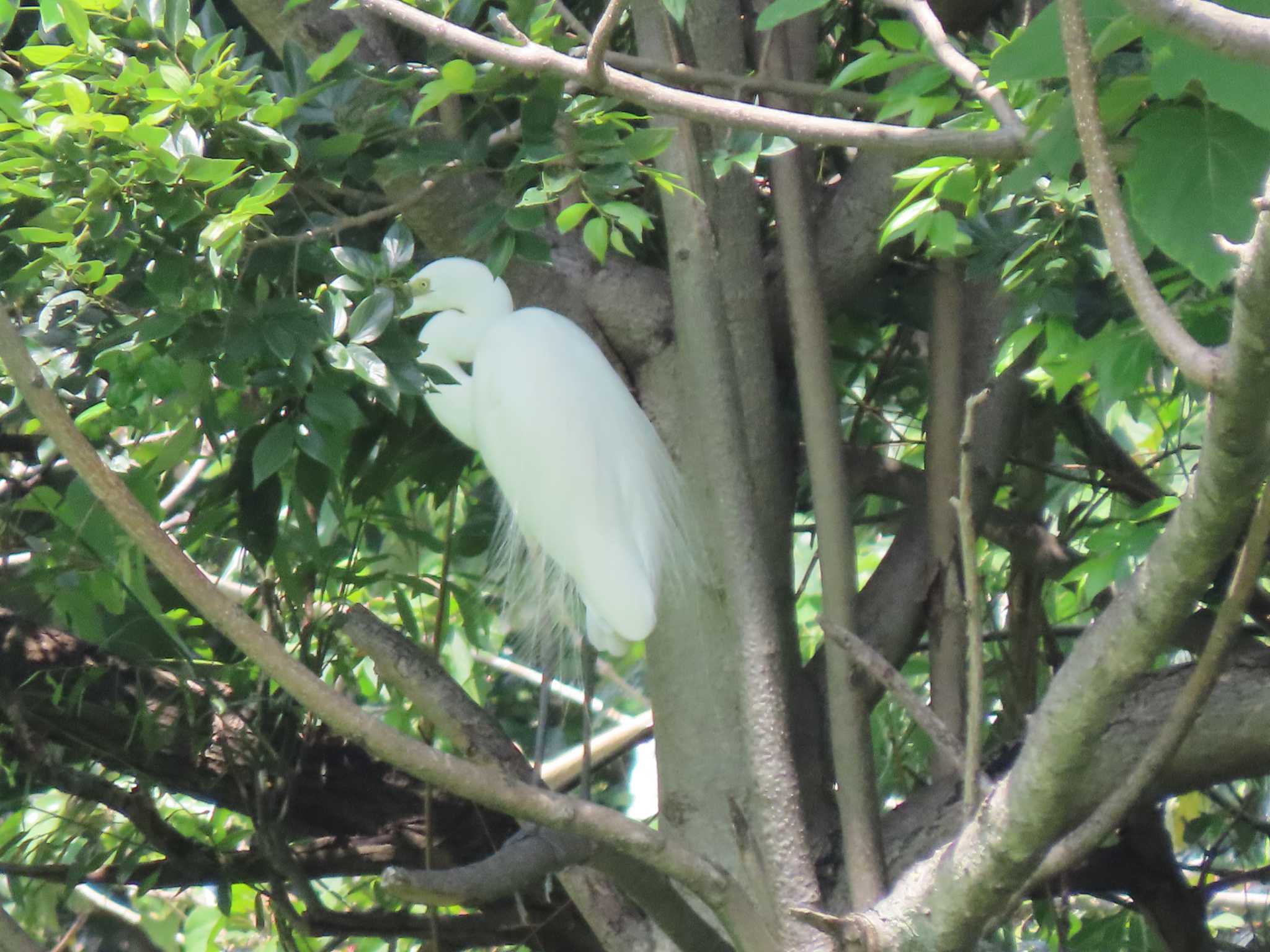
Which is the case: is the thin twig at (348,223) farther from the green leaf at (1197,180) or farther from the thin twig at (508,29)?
the green leaf at (1197,180)

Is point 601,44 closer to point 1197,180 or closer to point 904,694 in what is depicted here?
point 1197,180

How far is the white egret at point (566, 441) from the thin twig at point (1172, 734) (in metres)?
0.46

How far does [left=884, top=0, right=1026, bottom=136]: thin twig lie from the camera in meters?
0.88

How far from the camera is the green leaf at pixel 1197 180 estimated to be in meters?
0.76

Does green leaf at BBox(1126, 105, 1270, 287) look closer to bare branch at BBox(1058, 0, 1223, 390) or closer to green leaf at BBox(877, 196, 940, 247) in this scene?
bare branch at BBox(1058, 0, 1223, 390)

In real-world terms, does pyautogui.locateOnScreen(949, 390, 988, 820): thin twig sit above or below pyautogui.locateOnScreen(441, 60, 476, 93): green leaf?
below

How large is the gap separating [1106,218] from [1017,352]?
615 millimetres

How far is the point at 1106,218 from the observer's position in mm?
655

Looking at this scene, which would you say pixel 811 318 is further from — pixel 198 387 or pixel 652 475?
pixel 198 387

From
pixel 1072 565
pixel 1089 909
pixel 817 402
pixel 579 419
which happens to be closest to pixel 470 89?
pixel 579 419

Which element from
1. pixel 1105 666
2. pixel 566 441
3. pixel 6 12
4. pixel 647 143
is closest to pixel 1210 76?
pixel 1105 666

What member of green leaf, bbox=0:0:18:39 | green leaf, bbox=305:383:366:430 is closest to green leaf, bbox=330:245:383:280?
green leaf, bbox=305:383:366:430

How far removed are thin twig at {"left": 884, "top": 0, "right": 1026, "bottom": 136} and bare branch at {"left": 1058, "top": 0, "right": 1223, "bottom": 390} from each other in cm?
20

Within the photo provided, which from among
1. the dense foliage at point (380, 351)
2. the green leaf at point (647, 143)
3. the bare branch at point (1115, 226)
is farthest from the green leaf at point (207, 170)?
the bare branch at point (1115, 226)
